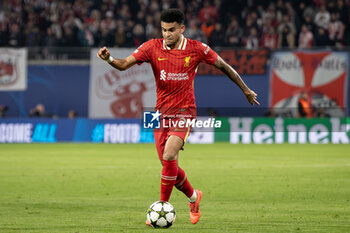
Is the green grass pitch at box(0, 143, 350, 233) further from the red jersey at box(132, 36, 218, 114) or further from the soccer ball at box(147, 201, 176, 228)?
the red jersey at box(132, 36, 218, 114)

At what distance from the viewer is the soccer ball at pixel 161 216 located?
7.57 m

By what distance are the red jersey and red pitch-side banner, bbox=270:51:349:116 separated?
15.0 m

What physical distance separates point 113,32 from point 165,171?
17538 mm

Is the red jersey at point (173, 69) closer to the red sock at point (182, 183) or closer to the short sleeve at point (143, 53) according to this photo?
the short sleeve at point (143, 53)

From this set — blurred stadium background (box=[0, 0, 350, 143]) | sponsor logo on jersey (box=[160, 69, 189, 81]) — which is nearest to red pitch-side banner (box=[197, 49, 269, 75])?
blurred stadium background (box=[0, 0, 350, 143])

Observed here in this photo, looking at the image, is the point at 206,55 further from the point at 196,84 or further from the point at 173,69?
the point at 196,84

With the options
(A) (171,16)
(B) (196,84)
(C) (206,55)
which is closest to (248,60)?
(B) (196,84)

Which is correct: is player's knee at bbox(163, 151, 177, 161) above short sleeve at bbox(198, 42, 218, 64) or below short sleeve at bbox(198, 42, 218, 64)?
below

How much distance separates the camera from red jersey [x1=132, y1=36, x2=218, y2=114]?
26.0ft

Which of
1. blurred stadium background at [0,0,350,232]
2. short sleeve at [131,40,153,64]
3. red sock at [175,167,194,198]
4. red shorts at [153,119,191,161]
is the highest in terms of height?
short sleeve at [131,40,153,64]

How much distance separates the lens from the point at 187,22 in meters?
25.5

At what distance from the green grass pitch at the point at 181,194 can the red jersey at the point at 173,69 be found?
1.35 m

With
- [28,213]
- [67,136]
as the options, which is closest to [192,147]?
[67,136]

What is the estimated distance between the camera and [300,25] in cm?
2436
